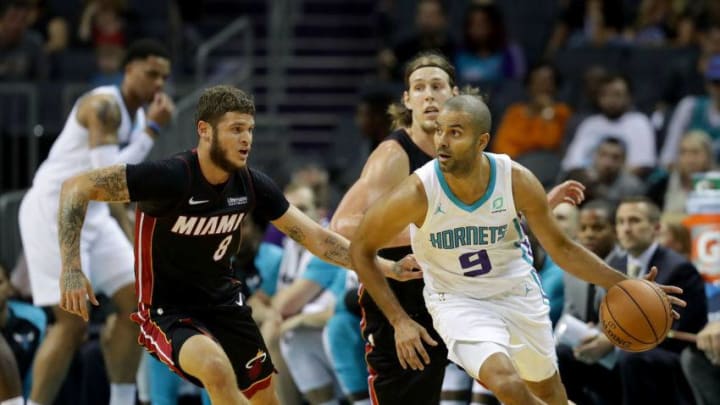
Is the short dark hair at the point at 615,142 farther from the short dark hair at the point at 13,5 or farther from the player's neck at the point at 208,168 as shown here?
the short dark hair at the point at 13,5

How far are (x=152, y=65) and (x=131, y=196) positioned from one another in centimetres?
212

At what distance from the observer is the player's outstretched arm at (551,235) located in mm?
5641

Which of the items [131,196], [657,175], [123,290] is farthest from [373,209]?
[657,175]

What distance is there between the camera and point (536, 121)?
11.3 metres

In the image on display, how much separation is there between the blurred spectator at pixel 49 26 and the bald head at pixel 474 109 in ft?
27.2

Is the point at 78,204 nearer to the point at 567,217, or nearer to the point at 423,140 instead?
the point at 423,140

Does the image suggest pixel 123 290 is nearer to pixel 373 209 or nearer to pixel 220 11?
pixel 373 209

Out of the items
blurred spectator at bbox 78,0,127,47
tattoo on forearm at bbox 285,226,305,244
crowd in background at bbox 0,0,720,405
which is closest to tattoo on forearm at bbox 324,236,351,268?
tattoo on forearm at bbox 285,226,305,244

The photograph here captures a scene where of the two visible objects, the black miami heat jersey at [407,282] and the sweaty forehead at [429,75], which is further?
the sweaty forehead at [429,75]

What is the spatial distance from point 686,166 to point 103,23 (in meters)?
6.46

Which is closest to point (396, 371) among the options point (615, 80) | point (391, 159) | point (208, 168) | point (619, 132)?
point (391, 159)

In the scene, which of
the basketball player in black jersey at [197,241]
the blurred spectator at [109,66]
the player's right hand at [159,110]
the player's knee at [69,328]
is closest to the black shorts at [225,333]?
the basketball player in black jersey at [197,241]

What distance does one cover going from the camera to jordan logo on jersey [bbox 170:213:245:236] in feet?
19.4

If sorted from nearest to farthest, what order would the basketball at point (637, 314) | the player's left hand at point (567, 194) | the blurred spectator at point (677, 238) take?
1. the basketball at point (637, 314)
2. the player's left hand at point (567, 194)
3. the blurred spectator at point (677, 238)
